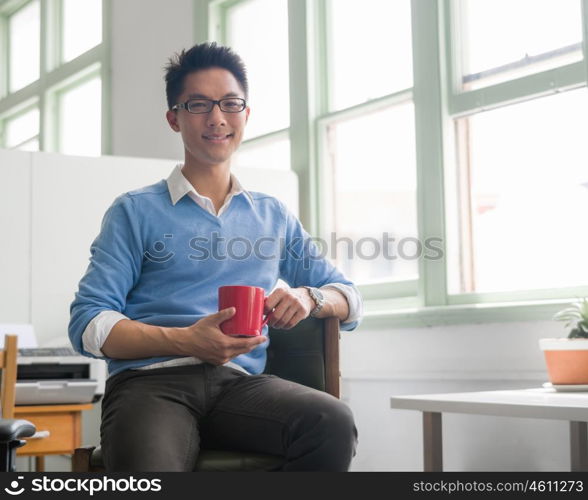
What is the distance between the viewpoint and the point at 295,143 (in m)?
3.98

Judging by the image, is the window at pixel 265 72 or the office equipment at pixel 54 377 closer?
the office equipment at pixel 54 377

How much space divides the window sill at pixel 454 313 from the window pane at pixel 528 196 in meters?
0.14

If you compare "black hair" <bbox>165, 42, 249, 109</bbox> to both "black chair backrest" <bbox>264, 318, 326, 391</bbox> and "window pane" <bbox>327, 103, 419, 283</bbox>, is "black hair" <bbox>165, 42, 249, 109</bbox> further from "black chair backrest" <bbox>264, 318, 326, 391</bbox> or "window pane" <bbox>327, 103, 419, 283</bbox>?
"window pane" <bbox>327, 103, 419, 283</bbox>

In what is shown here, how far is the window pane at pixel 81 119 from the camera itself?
5629 millimetres

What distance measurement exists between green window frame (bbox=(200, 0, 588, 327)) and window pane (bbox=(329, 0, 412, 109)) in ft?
0.19

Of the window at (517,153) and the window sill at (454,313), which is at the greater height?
the window at (517,153)

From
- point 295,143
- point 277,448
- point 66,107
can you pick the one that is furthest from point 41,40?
point 277,448

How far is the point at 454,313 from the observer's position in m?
2.99

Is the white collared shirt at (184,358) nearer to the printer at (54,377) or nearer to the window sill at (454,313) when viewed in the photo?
the window sill at (454,313)

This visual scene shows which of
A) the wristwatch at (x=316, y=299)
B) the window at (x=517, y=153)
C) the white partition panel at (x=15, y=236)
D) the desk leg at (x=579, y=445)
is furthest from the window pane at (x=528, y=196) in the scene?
the white partition panel at (x=15, y=236)

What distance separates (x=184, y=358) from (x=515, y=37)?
192 cm

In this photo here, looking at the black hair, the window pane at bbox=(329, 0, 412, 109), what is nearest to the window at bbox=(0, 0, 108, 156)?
the window pane at bbox=(329, 0, 412, 109)

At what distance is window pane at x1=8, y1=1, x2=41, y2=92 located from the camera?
21.3ft

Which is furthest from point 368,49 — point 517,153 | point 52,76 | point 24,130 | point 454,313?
point 24,130
